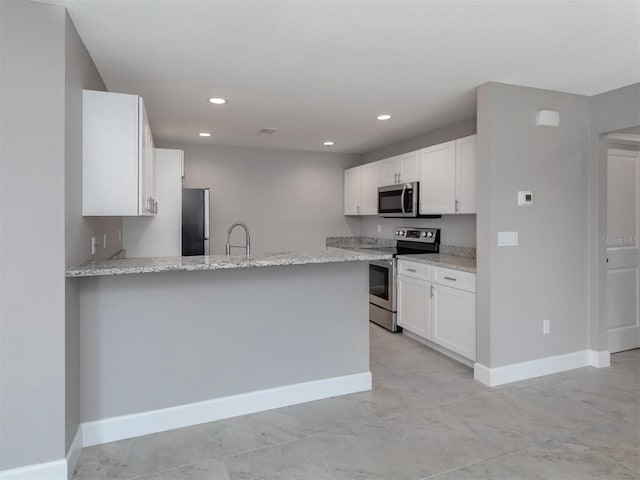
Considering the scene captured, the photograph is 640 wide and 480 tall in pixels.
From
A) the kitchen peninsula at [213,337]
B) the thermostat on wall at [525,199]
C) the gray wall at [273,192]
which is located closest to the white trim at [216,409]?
the kitchen peninsula at [213,337]

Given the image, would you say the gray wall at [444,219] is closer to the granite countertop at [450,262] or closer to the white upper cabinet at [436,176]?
the granite countertop at [450,262]

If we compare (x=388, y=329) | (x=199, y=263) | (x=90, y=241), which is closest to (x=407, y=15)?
(x=199, y=263)

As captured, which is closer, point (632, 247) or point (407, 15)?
point (407, 15)

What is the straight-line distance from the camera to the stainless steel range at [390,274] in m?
4.49

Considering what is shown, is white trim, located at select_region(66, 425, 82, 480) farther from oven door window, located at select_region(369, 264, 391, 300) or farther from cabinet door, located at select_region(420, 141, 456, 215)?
cabinet door, located at select_region(420, 141, 456, 215)

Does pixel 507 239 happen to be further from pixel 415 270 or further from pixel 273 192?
pixel 273 192

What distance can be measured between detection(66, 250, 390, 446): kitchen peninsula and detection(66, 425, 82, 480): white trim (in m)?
0.08

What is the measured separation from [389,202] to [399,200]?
0.24 metres

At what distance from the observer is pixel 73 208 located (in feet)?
6.77

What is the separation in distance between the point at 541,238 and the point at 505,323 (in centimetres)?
78

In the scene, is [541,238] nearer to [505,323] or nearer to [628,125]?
[505,323]

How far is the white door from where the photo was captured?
3803mm

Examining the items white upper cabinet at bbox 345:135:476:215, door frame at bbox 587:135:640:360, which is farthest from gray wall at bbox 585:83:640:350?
white upper cabinet at bbox 345:135:476:215

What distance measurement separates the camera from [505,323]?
3.12 m
